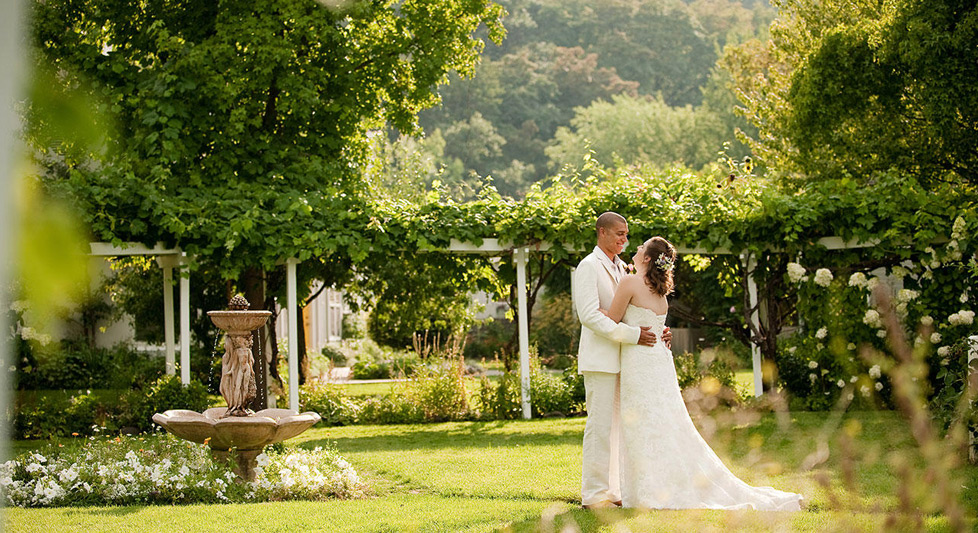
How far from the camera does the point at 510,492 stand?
7121 millimetres

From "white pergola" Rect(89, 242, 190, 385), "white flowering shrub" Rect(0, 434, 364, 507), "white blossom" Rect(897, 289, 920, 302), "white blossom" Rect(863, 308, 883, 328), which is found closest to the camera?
"white flowering shrub" Rect(0, 434, 364, 507)

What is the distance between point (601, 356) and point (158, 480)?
139 inches

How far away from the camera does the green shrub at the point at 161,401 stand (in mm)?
11609

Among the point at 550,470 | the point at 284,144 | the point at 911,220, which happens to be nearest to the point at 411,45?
the point at 284,144

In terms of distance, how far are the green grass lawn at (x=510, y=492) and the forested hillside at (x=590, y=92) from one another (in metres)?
33.4

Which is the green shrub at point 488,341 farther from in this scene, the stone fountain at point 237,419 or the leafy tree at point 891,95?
the stone fountain at point 237,419

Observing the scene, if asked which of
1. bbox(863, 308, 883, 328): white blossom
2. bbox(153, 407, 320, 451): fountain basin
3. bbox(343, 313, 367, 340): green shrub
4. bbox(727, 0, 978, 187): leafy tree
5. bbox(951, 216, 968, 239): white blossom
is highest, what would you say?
bbox(727, 0, 978, 187): leafy tree

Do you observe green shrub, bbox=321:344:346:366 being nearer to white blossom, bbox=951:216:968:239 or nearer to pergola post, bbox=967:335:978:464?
white blossom, bbox=951:216:968:239

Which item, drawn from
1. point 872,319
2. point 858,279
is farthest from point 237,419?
point 858,279

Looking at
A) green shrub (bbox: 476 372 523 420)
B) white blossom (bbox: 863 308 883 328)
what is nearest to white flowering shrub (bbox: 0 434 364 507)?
green shrub (bbox: 476 372 523 420)

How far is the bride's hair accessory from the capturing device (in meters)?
6.25

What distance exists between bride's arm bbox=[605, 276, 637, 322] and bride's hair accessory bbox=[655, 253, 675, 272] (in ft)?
0.67

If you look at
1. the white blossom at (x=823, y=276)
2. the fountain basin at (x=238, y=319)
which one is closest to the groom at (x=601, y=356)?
the fountain basin at (x=238, y=319)

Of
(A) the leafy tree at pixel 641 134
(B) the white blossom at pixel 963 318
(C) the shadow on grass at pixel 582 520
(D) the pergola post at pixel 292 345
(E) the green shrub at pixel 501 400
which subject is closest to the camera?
(C) the shadow on grass at pixel 582 520
